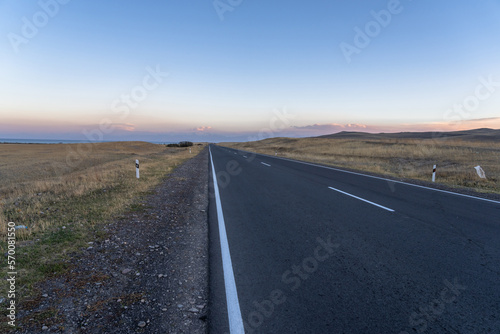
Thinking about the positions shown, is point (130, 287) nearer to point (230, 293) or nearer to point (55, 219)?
point (230, 293)

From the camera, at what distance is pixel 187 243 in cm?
468

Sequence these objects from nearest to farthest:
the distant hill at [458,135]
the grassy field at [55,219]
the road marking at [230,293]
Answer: the road marking at [230,293]
the grassy field at [55,219]
the distant hill at [458,135]

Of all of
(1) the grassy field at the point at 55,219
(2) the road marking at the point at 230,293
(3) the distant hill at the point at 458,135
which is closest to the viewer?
(2) the road marking at the point at 230,293

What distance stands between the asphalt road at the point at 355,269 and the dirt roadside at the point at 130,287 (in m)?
0.29

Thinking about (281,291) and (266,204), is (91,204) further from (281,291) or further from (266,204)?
(281,291)

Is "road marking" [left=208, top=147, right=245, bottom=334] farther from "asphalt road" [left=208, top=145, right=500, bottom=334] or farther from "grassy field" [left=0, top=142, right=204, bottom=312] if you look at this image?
"grassy field" [left=0, top=142, right=204, bottom=312]

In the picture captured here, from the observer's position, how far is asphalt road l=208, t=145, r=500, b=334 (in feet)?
8.54

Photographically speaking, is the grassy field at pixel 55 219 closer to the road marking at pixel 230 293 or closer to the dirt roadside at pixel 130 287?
the dirt roadside at pixel 130 287

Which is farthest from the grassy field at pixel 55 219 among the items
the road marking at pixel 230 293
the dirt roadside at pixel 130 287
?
the road marking at pixel 230 293

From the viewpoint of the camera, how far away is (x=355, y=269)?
3592 millimetres

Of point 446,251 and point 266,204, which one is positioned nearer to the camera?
point 446,251

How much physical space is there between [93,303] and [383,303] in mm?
3371

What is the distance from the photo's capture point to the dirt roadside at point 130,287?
8.42 ft

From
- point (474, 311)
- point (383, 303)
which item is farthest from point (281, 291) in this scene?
point (474, 311)
